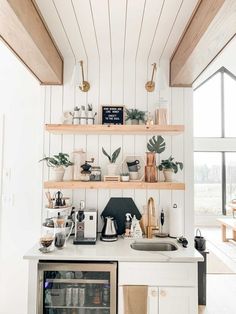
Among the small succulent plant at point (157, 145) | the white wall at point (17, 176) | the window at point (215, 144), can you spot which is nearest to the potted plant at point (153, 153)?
the small succulent plant at point (157, 145)

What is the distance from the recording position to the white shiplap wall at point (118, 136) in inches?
102

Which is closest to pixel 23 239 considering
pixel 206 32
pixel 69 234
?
pixel 69 234

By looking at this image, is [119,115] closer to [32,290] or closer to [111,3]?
[111,3]

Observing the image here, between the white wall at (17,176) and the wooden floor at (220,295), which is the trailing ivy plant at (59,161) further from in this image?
the wooden floor at (220,295)

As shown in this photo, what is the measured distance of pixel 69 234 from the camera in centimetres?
232

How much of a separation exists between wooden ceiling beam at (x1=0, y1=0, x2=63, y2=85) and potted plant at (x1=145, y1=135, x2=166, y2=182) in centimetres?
108

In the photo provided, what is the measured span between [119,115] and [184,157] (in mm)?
758

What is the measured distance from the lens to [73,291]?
2051mm

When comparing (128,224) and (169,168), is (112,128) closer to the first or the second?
(169,168)

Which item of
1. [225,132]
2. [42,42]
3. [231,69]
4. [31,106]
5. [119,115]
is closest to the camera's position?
[42,42]

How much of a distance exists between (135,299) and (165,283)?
0.25 metres

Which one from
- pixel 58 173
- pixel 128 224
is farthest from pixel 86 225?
pixel 58 173

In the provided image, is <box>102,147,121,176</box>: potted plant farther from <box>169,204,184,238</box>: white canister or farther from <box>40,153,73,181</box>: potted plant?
<box>169,204,184,238</box>: white canister

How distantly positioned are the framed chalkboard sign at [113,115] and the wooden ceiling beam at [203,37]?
1.96ft
